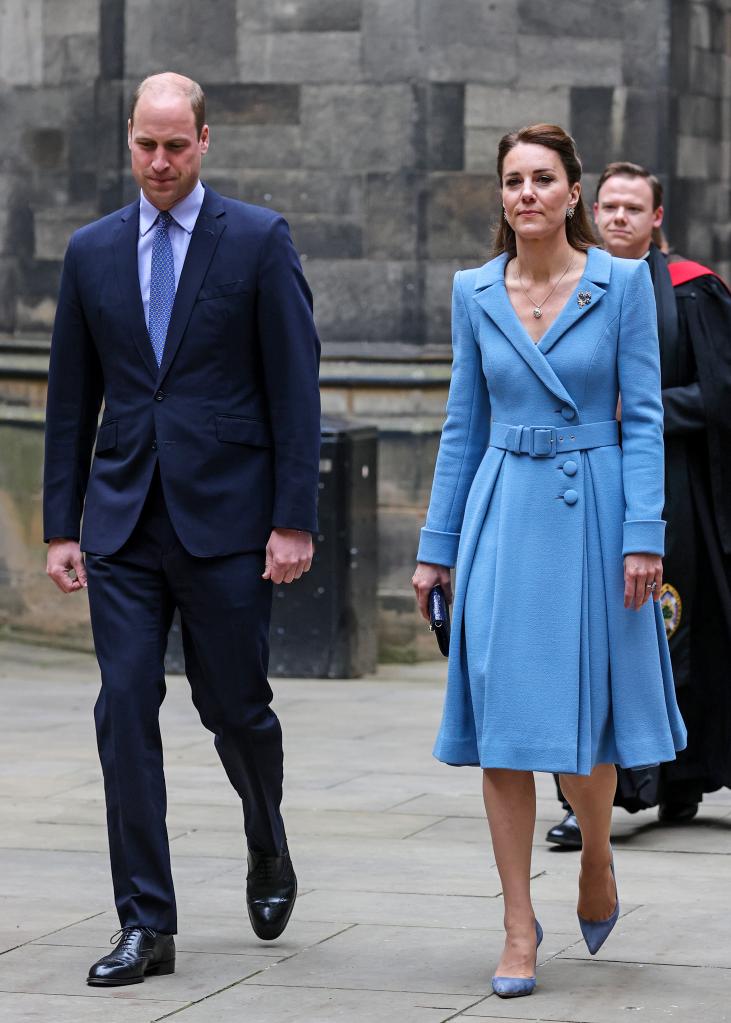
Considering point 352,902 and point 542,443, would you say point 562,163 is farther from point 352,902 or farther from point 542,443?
point 352,902

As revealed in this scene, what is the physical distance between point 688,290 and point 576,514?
211 cm

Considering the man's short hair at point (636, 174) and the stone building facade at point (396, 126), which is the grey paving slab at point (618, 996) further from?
the stone building facade at point (396, 126)

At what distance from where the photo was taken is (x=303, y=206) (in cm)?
1095

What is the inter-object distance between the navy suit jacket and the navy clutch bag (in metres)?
0.35

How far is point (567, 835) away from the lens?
21.5 feet

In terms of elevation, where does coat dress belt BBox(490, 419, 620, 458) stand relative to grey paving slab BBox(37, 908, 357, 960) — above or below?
above

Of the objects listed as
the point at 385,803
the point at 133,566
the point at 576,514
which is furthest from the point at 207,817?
the point at 576,514

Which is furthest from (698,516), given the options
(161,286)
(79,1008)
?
(79,1008)

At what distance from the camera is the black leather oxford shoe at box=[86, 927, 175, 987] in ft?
16.3

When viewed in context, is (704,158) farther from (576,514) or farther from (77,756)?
(576,514)

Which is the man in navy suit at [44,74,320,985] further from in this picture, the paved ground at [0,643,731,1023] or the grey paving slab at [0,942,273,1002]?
the paved ground at [0,643,731,1023]

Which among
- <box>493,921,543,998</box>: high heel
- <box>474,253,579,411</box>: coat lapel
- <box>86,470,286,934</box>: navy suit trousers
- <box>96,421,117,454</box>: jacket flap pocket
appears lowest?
<box>493,921,543,998</box>: high heel

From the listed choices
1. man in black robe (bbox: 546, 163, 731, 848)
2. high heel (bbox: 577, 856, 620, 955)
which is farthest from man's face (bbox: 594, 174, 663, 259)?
high heel (bbox: 577, 856, 620, 955)

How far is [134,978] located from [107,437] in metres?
1.22
